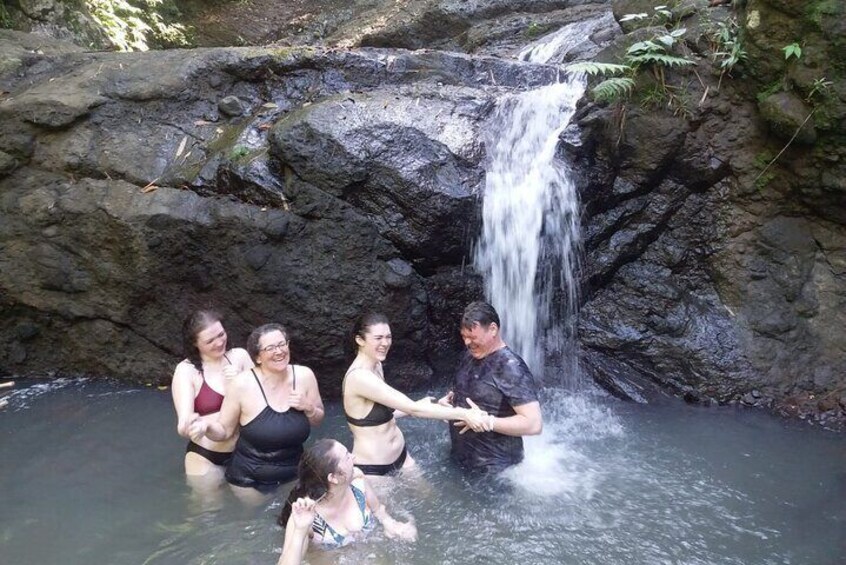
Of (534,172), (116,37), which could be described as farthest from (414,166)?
(116,37)

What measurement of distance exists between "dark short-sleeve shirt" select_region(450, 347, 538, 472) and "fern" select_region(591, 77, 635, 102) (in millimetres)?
3011

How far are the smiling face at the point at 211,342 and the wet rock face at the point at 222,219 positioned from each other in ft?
4.82

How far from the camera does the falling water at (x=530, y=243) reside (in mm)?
6133

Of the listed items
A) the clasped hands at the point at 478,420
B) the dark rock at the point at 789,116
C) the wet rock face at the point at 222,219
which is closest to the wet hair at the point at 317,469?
the clasped hands at the point at 478,420

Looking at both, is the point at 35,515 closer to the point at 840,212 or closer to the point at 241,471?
the point at 241,471

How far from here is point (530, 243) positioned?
6258mm

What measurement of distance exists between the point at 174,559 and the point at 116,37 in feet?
27.5

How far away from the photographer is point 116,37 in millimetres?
9641

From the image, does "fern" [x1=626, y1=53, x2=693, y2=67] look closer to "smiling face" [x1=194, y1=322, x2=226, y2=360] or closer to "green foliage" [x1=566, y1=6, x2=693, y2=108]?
"green foliage" [x1=566, y1=6, x2=693, y2=108]

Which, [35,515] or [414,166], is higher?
[414,166]

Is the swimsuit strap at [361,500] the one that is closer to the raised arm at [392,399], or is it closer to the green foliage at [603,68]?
the raised arm at [392,399]

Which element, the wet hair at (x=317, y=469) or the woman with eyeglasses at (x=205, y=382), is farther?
the woman with eyeglasses at (x=205, y=382)

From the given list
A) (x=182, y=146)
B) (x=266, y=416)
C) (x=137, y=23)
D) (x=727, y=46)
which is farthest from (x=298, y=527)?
(x=137, y=23)

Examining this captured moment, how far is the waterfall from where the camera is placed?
6133 mm
